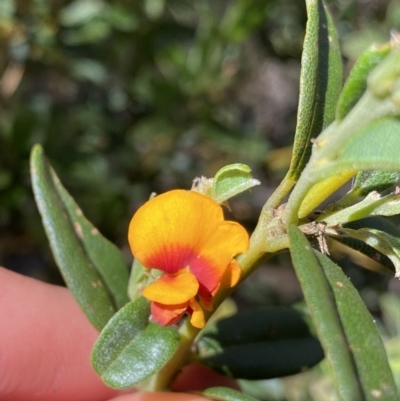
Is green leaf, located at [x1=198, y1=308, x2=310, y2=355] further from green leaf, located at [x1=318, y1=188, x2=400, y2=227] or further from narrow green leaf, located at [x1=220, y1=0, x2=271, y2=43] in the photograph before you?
narrow green leaf, located at [x1=220, y1=0, x2=271, y2=43]

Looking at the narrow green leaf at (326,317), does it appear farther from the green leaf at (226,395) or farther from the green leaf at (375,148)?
the green leaf at (226,395)

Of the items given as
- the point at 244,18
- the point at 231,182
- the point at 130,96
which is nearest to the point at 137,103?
the point at 130,96

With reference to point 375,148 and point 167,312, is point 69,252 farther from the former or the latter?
point 375,148

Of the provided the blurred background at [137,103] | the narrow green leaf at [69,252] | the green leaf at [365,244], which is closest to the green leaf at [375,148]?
the green leaf at [365,244]

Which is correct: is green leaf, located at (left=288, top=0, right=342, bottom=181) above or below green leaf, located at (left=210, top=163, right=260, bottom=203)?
above

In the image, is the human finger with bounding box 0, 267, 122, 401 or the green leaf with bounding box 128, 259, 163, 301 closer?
the green leaf with bounding box 128, 259, 163, 301

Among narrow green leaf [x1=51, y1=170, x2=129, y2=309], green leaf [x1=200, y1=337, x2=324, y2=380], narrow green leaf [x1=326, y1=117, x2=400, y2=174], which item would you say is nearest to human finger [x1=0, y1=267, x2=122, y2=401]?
narrow green leaf [x1=51, y1=170, x2=129, y2=309]
